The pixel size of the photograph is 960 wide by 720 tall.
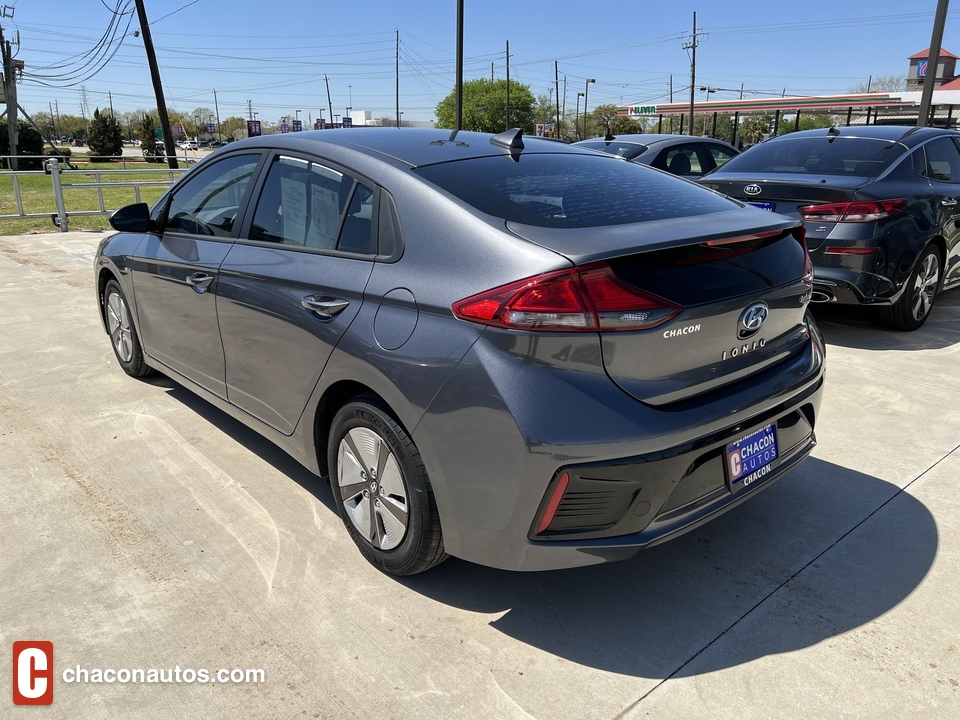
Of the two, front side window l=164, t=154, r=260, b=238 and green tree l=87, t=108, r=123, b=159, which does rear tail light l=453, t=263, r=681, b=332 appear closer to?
front side window l=164, t=154, r=260, b=238

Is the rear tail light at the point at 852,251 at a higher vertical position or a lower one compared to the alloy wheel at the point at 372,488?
higher

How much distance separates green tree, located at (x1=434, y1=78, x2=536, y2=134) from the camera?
329 feet

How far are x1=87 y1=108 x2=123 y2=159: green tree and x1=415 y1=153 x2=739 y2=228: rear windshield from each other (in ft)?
207

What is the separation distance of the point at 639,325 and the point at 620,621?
105 centimetres

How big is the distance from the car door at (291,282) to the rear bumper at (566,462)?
0.68 m

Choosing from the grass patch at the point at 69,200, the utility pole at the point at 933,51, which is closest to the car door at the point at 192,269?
the grass patch at the point at 69,200

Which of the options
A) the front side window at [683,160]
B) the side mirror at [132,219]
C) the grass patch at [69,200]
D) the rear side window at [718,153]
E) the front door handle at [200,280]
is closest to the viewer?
the front door handle at [200,280]

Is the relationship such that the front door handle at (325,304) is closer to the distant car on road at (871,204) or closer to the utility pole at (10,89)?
the distant car on road at (871,204)

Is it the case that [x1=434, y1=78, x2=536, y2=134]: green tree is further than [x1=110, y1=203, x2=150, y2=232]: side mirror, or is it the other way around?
[x1=434, y1=78, x2=536, y2=134]: green tree

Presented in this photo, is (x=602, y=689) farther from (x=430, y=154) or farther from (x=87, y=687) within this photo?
(x=430, y=154)

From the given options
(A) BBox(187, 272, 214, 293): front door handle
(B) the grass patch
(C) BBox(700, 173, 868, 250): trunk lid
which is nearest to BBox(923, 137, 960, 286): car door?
(C) BBox(700, 173, 868, 250): trunk lid

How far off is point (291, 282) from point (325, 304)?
0.98ft

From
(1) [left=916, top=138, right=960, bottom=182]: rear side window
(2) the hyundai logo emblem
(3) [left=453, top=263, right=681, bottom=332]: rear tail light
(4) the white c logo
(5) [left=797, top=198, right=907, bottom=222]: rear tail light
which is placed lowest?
(4) the white c logo

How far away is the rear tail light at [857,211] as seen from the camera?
5520 mm
